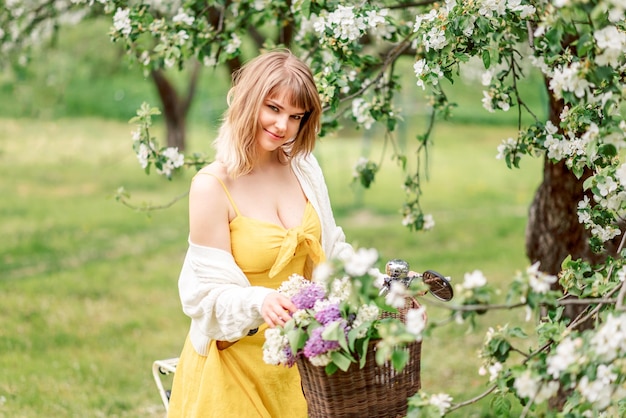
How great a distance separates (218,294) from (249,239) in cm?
24

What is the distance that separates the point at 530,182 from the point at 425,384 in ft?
33.9

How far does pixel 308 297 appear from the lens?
260 cm

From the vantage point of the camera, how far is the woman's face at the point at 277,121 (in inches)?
119

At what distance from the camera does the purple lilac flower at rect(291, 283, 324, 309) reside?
8.51 ft

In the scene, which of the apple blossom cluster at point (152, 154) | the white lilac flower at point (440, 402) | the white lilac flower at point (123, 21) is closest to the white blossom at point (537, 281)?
the white lilac flower at point (440, 402)

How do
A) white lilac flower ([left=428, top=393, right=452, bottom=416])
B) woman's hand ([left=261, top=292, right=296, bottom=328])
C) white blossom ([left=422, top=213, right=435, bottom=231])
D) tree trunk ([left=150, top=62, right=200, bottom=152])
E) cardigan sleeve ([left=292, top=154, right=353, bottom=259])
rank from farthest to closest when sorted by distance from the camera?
tree trunk ([left=150, top=62, right=200, bottom=152]) → white blossom ([left=422, top=213, right=435, bottom=231]) → cardigan sleeve ([left=292, top=154, right=353, bottom=259]) → woman's hand ([left=261, top=292, right=296, bottom=328]) → white lilac flower ([left=428, top=393, right=452, bottom=416])

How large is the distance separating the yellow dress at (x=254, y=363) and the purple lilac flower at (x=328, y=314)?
56 centimetres

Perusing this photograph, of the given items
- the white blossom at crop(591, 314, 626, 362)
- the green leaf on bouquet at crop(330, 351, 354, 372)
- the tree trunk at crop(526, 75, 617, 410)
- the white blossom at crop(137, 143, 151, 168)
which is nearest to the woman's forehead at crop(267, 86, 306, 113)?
the green leaf on bouquet at crop(330, 351, 354, 372)

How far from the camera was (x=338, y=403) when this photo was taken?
257 cm

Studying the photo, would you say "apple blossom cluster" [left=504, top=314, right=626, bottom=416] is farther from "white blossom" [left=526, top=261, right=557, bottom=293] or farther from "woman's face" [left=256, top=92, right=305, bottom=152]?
"woman's face" [left=256, top=92, right=305, bottom=152]

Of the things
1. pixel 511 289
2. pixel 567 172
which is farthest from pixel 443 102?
pixel 511 289

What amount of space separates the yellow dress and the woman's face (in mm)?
250

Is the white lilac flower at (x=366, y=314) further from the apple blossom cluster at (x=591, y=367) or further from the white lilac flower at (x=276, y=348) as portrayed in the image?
the apple blossom cluster at (x=591, y=367)

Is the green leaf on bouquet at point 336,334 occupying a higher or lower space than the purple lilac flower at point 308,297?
lower
